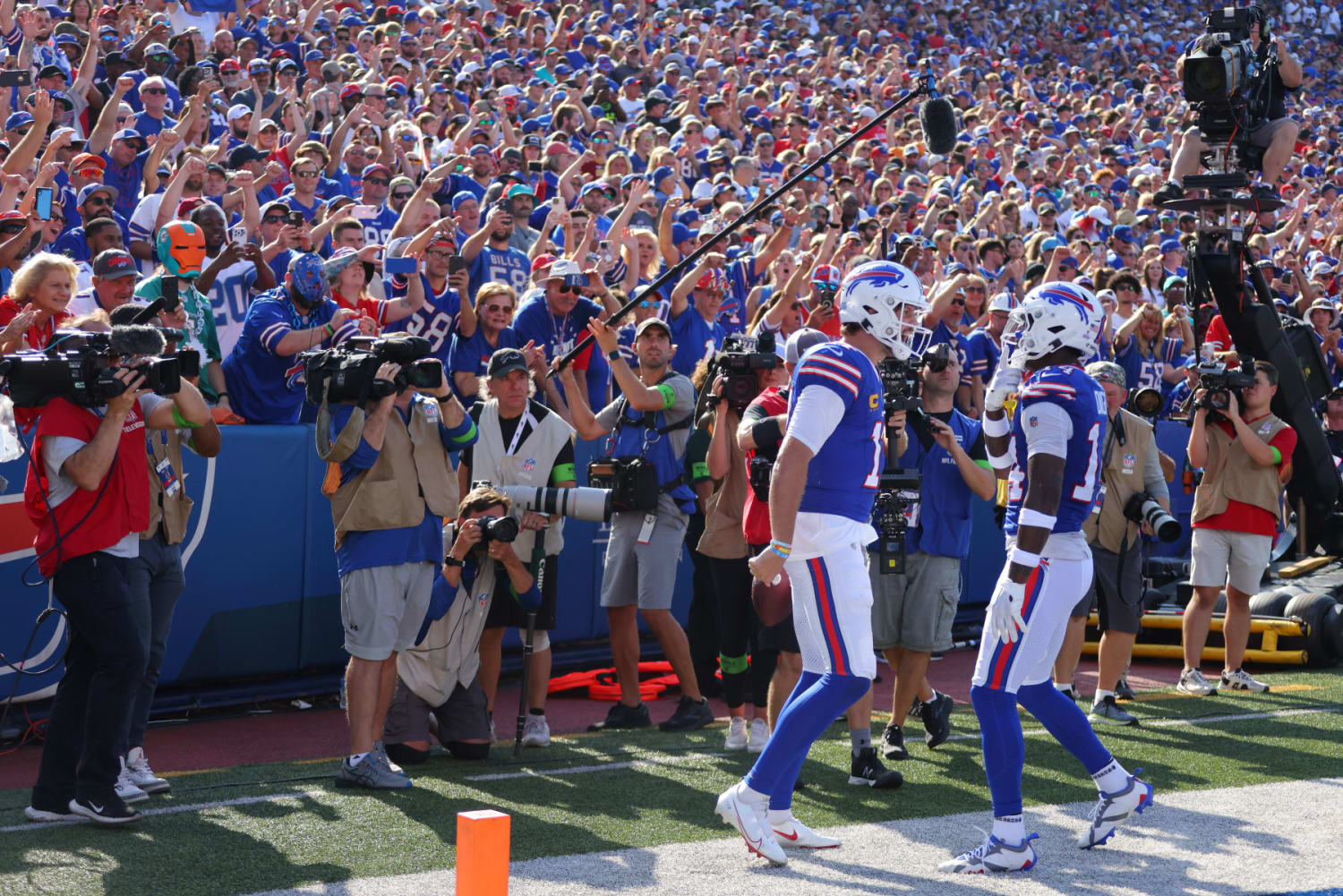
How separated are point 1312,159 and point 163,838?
1013 inches

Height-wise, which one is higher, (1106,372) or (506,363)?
(1106,372)

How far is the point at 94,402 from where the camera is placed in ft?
18.1

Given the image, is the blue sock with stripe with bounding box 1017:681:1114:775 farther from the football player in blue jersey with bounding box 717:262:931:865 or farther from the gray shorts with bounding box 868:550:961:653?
the gray shorts with bounding box 868:550:961:653

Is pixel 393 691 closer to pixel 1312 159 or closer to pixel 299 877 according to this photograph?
pixel 299 877

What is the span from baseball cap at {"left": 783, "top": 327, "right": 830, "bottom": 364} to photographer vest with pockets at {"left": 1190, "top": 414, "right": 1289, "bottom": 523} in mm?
3667

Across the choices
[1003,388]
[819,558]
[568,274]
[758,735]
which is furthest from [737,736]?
[568,274]

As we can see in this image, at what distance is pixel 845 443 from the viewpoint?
554cm

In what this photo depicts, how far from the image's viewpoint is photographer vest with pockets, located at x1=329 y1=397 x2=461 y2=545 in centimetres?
655

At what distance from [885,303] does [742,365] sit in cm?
152

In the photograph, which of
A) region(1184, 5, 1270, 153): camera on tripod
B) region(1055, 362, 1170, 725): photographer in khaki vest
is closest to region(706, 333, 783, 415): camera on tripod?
region(1055, 362, 1170, 725): photographer in khaki vest

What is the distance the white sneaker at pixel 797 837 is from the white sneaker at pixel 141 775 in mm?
2542

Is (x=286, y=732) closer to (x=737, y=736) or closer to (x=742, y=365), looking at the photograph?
(x=737, y=736)

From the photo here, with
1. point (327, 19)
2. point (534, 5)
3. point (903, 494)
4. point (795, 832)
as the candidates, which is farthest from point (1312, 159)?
point (795, 832)

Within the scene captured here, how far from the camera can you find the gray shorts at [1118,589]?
28.1 ft
